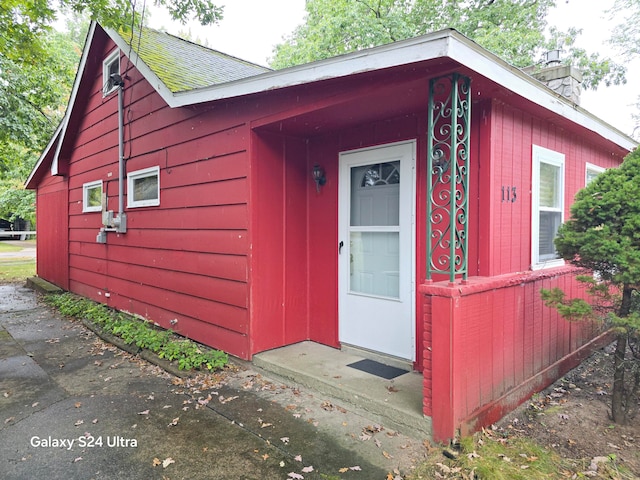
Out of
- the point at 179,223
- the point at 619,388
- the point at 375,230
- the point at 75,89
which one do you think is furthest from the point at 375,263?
the point at 75,89

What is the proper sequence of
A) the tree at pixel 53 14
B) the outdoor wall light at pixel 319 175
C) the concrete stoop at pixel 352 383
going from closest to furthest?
the concrete stoop at pixel 352 383 → the outdoor wall light at pixel 319 175 → the tree at pixel 53 14

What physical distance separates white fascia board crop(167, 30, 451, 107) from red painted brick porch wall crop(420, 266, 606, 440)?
146cm

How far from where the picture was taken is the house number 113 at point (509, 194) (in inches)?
133

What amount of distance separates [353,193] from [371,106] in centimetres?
105

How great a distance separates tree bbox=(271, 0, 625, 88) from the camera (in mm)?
13586

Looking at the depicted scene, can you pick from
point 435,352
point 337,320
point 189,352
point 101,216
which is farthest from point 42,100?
point 435,352

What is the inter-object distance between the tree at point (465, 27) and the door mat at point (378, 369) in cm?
1220

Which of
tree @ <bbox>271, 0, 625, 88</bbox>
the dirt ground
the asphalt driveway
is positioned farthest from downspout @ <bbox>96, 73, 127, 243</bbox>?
tree @ <bbox>271, 0, 625, 88</bbox>

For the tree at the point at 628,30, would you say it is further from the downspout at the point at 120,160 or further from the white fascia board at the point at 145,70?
the downspout at the point at 120,160

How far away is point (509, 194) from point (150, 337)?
4.06m

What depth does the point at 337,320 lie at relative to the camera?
4445 millimetres

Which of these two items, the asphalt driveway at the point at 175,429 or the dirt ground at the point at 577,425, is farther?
the dirt ground at the point at 577,425

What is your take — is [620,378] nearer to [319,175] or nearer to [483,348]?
[483,348]

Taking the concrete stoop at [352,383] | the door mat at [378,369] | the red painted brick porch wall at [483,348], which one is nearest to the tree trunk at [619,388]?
the red painted brick porch wall at [483,348]
